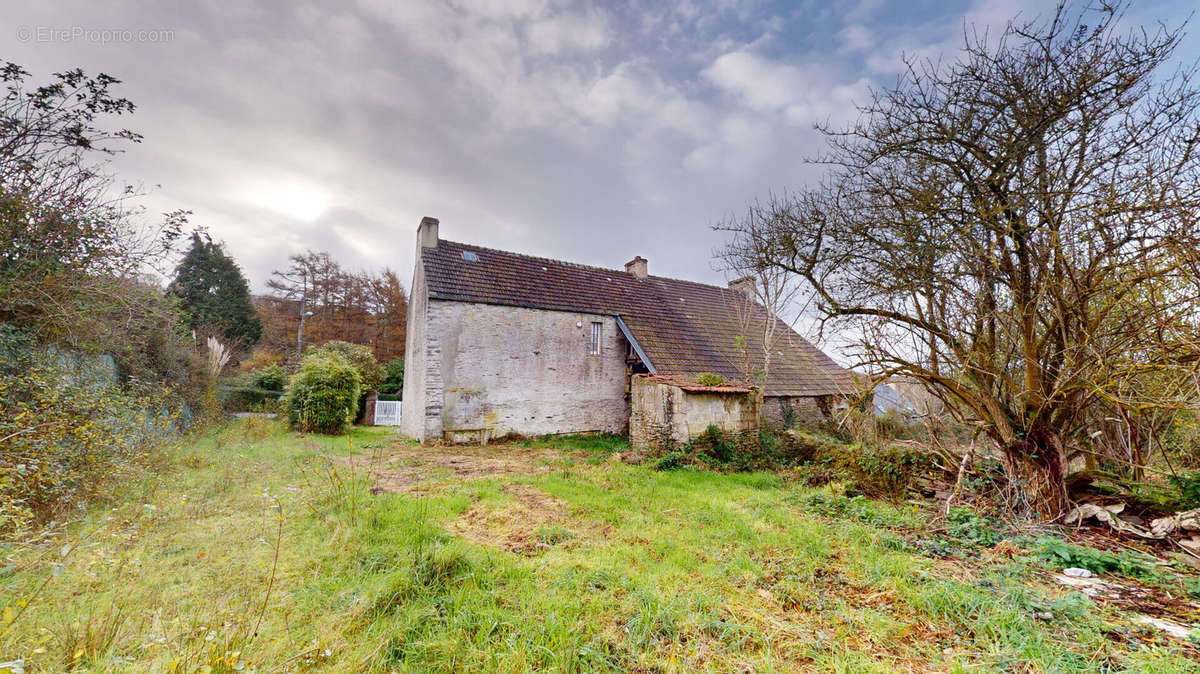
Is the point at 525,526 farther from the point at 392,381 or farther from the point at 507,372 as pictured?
the point at 392,381

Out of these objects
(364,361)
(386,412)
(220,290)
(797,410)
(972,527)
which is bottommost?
(972,527)

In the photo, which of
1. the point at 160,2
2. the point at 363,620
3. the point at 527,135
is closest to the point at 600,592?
the point at 363,620

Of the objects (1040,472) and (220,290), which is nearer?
(1040,472)

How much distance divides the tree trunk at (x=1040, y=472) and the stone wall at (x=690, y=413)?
4710 mm

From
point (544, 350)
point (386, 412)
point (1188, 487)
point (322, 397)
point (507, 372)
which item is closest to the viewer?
point (1188, 487)

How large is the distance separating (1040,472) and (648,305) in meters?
11.8

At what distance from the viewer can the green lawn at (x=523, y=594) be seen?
2342mm

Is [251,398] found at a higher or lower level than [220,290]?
lower

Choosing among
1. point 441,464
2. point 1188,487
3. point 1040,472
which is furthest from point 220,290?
point 1188,487

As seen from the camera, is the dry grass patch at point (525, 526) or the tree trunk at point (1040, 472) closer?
the dry grass patch at point (525, 526)

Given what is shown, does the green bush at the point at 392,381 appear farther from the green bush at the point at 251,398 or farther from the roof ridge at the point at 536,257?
the roof ridge at the point at 536,257

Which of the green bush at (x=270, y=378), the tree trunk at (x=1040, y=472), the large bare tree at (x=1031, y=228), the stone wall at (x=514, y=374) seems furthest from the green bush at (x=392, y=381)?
the tree trunk at (x=1040, y=472)

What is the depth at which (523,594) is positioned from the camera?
10.4 ft

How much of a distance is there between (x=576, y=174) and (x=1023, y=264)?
10.9 metres
